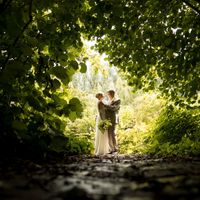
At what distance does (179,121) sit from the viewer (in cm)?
1026

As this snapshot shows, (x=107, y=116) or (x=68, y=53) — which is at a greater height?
(x=68, y=53)

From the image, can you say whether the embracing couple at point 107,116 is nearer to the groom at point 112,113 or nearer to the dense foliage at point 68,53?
the groom at point 112,113

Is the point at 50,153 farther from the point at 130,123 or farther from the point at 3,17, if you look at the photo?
the point at 130,123

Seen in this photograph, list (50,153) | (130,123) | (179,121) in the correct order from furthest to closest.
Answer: (130,123) < (179,121) < (50,153)

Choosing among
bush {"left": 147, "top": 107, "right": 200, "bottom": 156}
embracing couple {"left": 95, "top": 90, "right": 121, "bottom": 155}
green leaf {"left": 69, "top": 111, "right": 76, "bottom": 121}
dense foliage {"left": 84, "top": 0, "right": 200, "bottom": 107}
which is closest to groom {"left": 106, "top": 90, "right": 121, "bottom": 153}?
embracing couple {"left": 95, "top": 90, "right": 121, "bottom": 155}

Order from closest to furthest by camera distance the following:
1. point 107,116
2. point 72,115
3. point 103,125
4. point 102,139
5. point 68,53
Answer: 1. point 72,115
2. point 68,53
3. point 103,125
4. point 102,139
5. point 107,116

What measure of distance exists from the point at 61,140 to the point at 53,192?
7.15 feet

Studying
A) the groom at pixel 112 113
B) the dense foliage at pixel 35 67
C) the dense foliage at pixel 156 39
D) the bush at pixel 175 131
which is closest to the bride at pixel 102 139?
the groom at pixel 112 113

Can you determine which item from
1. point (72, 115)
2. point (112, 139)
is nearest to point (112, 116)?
point (112, 139)

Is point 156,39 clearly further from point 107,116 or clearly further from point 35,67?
point 107,116

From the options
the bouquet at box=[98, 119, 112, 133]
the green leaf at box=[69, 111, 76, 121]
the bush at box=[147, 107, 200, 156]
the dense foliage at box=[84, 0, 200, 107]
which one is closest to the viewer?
the green leaf at box=[69, 111, 76, 121]

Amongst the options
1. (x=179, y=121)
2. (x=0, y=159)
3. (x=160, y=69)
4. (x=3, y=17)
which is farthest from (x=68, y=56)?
(x=179, y=121)

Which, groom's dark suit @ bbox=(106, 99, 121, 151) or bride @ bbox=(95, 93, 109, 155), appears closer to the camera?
groom's dark suit @ bbox=(106, 99, 121, 151)

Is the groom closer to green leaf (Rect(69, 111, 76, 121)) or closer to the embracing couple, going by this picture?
the embracing couple
